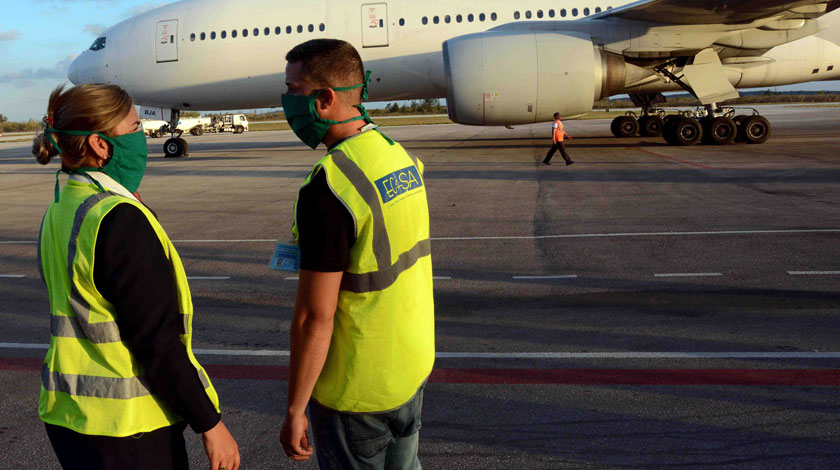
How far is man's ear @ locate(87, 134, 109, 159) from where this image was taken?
7.29 feet

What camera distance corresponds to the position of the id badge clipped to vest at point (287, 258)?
2.24m

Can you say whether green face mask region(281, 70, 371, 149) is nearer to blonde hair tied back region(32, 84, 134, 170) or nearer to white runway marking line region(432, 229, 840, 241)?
blonde hair tied back region(32, 84, 134, 170)

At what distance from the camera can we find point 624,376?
478 centimetres

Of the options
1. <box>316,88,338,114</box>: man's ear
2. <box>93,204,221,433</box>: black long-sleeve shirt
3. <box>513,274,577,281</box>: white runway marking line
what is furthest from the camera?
<box>513,274,577,281</box>: white runway marking line

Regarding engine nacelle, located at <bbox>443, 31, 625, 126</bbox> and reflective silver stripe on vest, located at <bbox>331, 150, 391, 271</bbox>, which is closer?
reflective silver stripe on vest, located at <bbox>331, 150, 391, 271</bbox>

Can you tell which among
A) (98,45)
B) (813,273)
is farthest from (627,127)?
(813,273)

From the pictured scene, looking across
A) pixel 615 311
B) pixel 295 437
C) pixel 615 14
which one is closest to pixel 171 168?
pixel 615 14

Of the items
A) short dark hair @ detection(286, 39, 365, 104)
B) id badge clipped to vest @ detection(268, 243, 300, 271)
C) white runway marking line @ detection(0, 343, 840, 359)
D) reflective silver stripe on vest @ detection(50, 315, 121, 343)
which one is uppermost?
short dark hair @ detection(286, 39, 365, 104)

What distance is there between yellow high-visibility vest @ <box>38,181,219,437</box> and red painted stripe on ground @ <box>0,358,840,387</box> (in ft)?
9.32

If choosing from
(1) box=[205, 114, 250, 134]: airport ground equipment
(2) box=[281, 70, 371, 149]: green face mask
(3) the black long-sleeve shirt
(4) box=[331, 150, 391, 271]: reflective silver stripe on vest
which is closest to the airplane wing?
(2) box=[281, 70, 371, 149]: green face mask

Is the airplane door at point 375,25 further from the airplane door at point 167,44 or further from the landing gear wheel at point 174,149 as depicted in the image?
the landing gear wheel at point 174,149

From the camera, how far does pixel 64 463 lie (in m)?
2.16

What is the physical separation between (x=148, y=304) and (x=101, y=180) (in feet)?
1.45

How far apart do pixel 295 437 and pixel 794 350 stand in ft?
13.9
